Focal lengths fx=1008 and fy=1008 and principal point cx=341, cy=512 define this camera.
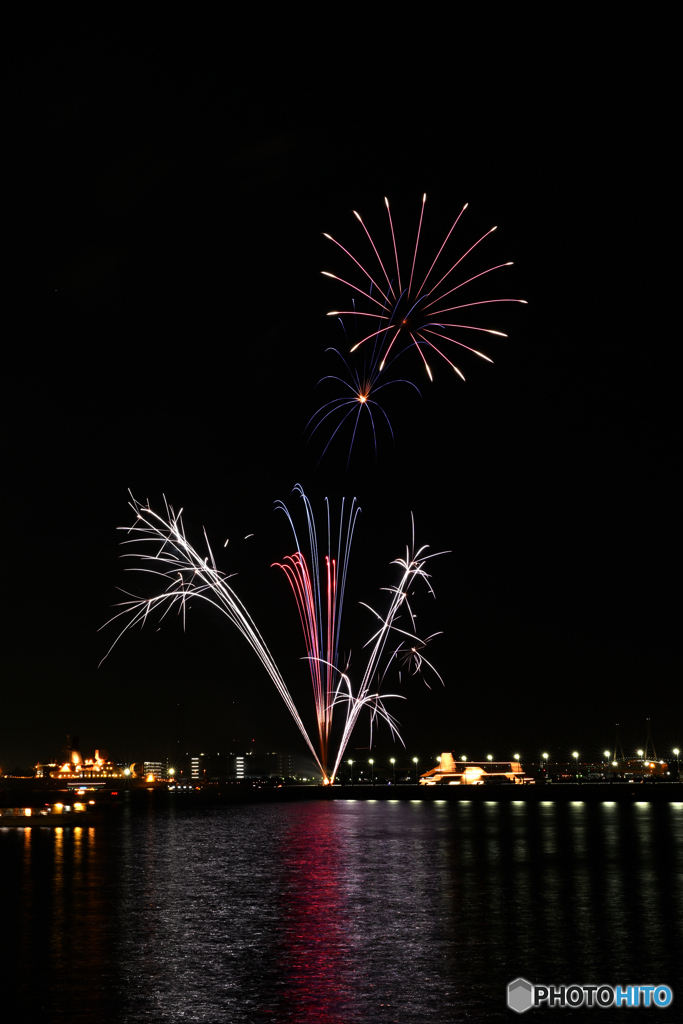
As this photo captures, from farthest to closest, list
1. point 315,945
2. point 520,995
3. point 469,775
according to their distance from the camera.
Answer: point 469,775, point 315,945, point 520,995

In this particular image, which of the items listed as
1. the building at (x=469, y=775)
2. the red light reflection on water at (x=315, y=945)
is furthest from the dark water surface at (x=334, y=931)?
the building at (x=469, y=775)

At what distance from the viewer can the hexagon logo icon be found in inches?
562

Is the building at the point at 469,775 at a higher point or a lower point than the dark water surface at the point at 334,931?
lower

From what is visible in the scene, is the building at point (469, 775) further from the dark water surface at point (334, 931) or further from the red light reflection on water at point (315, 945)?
the red light reflection on water at point (315, 945)

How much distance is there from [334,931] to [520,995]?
649 centimetres

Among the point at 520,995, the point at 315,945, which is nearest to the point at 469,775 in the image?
the point at 315,945

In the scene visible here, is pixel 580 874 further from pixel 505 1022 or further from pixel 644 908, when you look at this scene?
pixel 505 1022

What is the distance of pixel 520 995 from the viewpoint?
587 inches

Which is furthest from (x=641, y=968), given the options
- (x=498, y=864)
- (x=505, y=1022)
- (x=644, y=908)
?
(x=498, y=864)

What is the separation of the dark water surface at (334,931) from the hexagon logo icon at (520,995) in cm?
19

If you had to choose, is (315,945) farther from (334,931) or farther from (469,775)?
(469,775)

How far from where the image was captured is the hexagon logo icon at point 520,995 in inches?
562

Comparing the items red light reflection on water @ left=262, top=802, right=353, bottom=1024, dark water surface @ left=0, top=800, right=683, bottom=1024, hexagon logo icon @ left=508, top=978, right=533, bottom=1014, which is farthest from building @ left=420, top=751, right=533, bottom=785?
hexagon logo icon @ left=508, top=978, right=533, bottom=1014

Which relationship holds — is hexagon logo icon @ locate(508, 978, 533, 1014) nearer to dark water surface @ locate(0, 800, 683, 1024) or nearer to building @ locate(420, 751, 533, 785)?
dark water surface @ locate(0, 800, 683, 1024)
